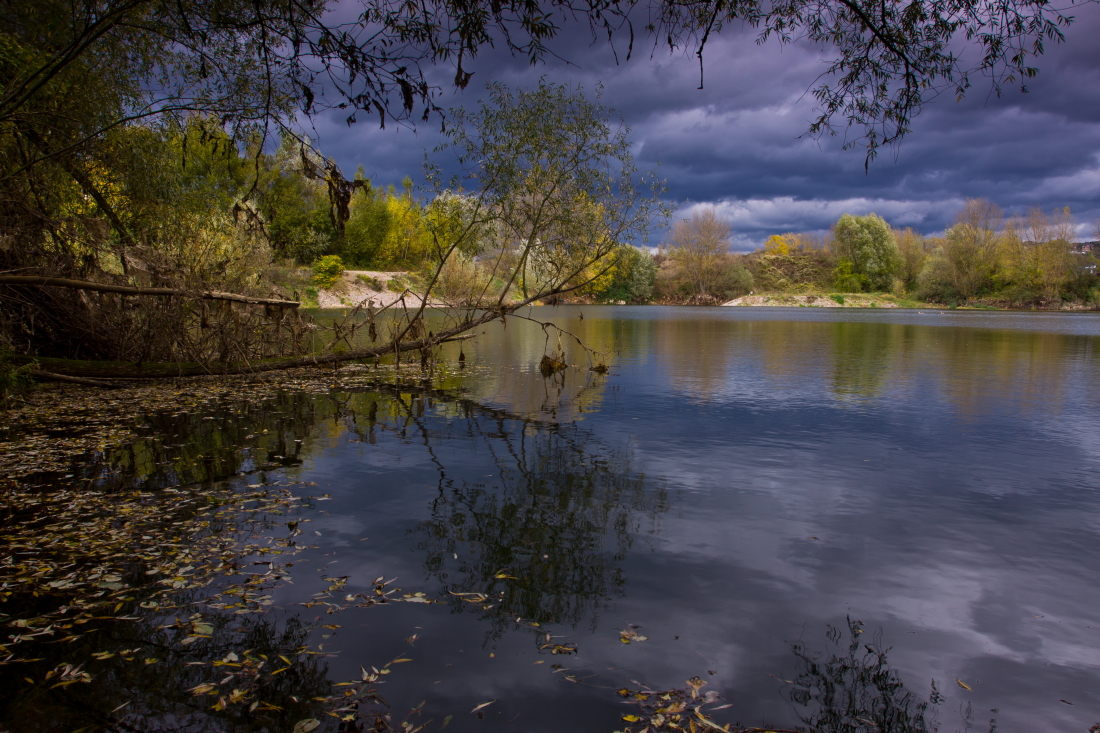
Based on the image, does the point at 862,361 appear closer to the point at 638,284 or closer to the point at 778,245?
the point at 638,284

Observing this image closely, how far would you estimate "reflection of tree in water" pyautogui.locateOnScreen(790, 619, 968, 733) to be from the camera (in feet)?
13.0

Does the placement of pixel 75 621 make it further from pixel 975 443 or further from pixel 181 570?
pixel 975 443

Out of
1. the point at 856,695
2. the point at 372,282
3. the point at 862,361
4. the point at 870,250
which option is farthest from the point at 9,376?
the point at 870,250

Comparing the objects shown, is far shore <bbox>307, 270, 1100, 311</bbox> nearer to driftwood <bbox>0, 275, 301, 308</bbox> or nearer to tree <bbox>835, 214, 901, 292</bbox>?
tree <bbox>835, 214, 901, 292</bbox>

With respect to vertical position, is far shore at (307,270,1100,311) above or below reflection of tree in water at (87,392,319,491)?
above

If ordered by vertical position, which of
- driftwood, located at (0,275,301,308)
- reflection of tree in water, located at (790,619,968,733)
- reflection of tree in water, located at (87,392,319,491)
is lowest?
reflection of tree in water, located at (790,619,968,733)

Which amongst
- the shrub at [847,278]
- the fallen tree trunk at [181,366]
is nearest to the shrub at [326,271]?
the fallen tree trunk at [181,366]

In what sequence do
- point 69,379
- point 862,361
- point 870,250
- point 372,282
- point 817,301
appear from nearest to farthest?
point 69,379 → point 862,361 → point 372,282 → point 817,301 → point 870,250

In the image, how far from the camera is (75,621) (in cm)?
475

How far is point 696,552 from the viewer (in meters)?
6.60

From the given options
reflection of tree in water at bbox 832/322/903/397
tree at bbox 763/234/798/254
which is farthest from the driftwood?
tree at bbox 763/234/798/254

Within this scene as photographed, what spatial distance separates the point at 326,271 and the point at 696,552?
64.0 m

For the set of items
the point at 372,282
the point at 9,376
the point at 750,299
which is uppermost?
the point at 372,282

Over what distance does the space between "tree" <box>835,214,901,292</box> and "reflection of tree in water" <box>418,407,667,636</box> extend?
363 ft
